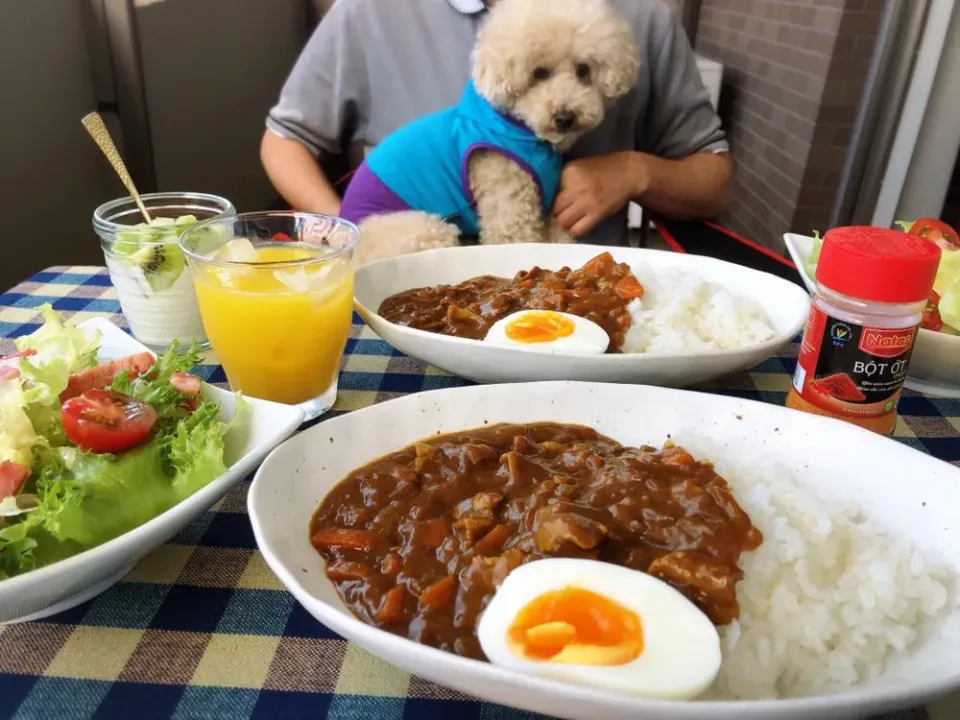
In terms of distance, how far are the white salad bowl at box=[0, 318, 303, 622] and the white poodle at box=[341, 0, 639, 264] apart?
149 centimetres

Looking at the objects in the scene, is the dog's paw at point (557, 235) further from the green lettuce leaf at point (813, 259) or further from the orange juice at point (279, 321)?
the orange juice at point (279, 321)

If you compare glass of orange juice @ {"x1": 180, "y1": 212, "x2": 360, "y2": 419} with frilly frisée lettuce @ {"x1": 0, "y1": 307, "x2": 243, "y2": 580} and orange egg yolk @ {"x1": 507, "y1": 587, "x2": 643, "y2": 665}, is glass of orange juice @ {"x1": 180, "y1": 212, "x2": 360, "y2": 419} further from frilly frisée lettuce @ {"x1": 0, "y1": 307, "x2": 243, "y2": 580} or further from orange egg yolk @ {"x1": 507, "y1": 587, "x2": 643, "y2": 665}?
orange egg yolk @ {"x1": 507, "y1": 587, "x2": 643, "y2": 665}

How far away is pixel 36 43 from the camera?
10.1 feet


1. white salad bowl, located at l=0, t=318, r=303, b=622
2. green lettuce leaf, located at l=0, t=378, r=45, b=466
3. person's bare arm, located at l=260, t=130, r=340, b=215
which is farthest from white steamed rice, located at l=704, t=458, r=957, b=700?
person's bare arm, located at l=260, t=130, r=340, b=215

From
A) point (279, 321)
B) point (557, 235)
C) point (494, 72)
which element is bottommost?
point (557, 235)

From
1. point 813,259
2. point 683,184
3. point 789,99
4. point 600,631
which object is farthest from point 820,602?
point 789,99

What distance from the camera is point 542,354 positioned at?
122 centimetres

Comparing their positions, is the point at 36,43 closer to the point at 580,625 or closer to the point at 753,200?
the point at 580,625

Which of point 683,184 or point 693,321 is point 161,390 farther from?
point 683,184

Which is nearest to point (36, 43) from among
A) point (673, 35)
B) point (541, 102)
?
point (541, 102)

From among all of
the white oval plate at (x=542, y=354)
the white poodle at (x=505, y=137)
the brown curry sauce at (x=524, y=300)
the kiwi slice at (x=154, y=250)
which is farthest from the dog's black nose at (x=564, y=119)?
the kiwi slice at (x=154, y=250)

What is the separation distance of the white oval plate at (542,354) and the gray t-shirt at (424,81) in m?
1.03

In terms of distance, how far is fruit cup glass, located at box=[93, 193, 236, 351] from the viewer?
1411mm

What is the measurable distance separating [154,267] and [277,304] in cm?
39
